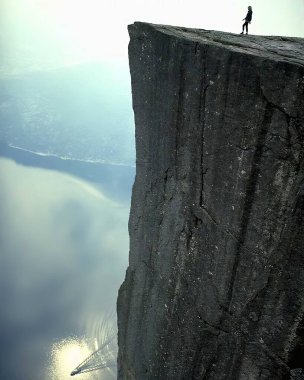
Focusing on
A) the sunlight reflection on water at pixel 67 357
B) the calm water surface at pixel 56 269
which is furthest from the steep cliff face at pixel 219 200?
the calm water surface at pixel 56 269

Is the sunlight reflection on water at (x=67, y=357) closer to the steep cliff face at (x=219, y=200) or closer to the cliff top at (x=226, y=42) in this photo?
the steep cliff face at (x=219, y=200)

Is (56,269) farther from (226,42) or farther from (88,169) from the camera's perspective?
(88,169)

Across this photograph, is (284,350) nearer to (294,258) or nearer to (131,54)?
(294,258)

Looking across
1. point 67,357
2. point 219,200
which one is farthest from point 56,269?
point 219,200

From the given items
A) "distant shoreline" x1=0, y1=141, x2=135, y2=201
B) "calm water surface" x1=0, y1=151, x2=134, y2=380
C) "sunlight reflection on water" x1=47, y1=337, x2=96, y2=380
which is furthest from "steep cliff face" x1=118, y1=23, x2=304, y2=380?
"distant shoreline" x1=0, y1=141, x2=135, y2=201

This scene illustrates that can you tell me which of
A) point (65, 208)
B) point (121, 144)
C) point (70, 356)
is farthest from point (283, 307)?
point (121, 144)

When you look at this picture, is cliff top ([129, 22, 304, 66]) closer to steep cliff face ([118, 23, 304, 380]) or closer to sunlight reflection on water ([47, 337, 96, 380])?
steep cliff face ([118, 23, 304, 380])
